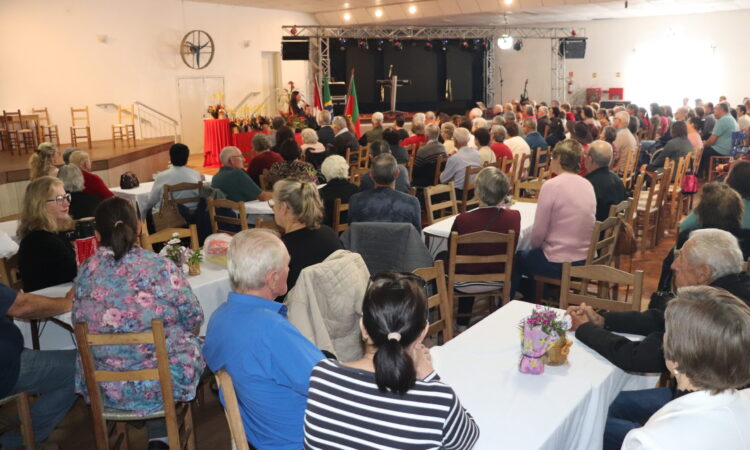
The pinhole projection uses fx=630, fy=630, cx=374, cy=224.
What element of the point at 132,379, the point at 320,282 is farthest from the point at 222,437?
the point at 320,282

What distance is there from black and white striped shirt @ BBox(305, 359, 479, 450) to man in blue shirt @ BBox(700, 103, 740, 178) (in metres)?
11.1

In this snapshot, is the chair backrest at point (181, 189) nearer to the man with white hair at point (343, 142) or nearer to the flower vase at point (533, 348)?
the man with white hair at point (343, 142)

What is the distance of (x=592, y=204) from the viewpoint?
14.8 feet

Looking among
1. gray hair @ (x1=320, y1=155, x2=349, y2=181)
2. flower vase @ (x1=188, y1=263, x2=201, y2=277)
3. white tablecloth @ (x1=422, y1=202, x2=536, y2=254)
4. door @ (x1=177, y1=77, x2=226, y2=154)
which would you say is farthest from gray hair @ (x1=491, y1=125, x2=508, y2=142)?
door @ (x1=177, y1=77, x2=226, y2=154)

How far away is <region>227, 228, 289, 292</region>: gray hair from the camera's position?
222 cm

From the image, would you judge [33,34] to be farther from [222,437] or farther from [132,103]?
[222,437]

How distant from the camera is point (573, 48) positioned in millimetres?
17922

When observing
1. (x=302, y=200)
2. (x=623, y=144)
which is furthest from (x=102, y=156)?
(x=302, y=200)

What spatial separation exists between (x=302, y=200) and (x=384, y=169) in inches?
47.8

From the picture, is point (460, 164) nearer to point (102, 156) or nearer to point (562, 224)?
point (562, 224)

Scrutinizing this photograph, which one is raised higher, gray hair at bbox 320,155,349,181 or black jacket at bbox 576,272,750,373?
gray hair at bbox 320,155,349,181

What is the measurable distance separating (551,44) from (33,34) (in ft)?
47.3

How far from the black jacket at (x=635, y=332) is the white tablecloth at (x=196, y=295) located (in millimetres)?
1960

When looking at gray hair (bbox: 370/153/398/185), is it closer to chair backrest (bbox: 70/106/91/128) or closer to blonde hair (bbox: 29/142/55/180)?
blonde hair (bbox: 29/142/55/180)
